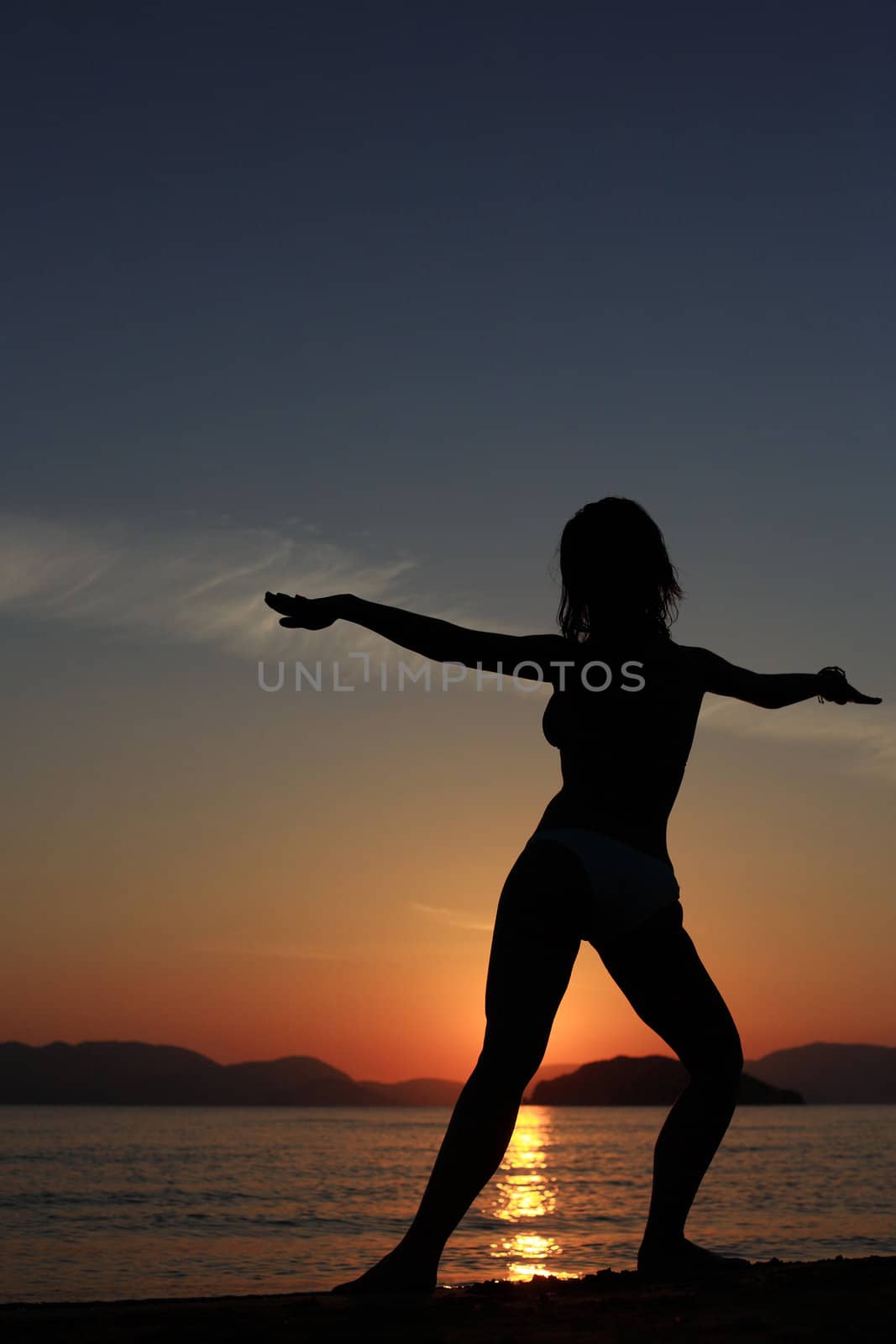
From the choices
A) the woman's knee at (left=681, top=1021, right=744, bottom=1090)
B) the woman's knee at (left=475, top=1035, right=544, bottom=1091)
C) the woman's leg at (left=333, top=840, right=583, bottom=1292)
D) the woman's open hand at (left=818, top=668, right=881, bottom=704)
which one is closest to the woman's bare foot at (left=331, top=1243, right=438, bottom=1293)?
the woman's leg at (left=333, top=840, right=583, bottom=1292)

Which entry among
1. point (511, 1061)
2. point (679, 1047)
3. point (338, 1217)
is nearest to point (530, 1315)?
point (511, 1061)

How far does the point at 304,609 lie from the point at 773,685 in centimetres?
149

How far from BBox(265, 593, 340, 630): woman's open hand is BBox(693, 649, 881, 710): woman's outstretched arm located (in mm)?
1091

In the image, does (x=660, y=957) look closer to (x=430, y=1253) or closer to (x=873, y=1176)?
(x=430, y=1253)

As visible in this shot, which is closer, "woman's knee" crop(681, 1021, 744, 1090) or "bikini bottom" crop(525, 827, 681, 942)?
"bikini bottom" crop(525, 827, 681, 942)

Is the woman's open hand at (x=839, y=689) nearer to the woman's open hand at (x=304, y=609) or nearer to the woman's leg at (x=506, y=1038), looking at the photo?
the woman's leg at (x=506, y=1038)

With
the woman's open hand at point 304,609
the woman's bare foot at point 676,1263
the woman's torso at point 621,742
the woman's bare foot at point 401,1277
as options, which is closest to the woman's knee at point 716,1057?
the woman's bare foot at point 676,1263

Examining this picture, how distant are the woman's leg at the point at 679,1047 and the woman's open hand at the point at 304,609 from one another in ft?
3.89

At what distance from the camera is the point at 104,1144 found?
7288 centimetres

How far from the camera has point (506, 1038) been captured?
3074 millimetres

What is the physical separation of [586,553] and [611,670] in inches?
14.8

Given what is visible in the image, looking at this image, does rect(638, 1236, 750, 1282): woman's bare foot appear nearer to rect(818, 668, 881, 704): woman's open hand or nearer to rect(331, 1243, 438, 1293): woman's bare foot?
rect(331, 1243, 438, 1293): woman's bare foot

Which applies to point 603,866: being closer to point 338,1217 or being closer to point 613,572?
point 613,572

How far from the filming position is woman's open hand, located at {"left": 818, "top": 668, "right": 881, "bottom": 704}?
149 inches
